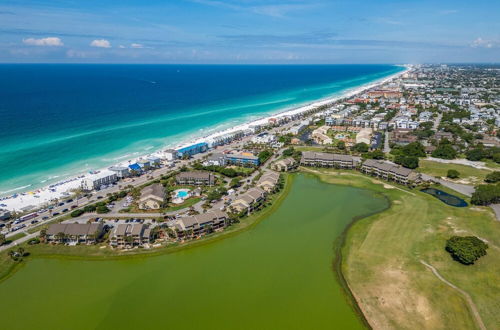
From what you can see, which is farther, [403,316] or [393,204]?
[393,204]

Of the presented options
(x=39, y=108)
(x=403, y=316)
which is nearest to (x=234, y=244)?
(x=403, y=316)

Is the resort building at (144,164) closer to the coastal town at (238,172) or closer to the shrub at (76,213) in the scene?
the coastal town at (238,172)

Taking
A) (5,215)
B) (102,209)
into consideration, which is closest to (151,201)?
(102,209)

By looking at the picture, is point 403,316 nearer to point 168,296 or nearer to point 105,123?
point 168,296

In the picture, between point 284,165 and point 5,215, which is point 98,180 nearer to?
point 5,215

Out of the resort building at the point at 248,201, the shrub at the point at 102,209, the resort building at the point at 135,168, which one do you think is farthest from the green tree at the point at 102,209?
the resort building at the point at 248,201

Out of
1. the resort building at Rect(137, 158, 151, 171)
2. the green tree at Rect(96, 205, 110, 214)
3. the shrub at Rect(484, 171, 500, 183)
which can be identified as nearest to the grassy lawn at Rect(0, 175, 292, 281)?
the green tree at Rect(96, 205, 110, 214)
